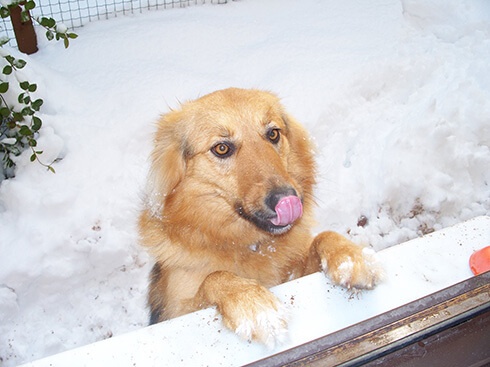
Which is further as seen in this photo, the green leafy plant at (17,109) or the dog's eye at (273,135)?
the green leafy plant at (17,109)

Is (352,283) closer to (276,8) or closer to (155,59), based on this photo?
(155,59)

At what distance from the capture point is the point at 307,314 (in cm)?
150

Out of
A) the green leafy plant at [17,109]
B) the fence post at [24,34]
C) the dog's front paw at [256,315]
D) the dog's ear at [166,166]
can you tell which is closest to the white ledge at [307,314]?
the dog's front paw at [256,315]

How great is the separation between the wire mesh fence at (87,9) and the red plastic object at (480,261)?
12.2 ft

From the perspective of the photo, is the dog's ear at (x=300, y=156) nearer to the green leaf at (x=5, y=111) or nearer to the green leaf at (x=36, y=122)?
the green leaf at (x=36, y=122)

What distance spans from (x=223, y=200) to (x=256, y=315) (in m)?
0.78

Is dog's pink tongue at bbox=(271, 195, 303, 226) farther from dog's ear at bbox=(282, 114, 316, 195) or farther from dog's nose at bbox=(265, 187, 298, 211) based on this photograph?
dog's ear at bbox=(282, 114, 316, 195)

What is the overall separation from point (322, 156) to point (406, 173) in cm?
58

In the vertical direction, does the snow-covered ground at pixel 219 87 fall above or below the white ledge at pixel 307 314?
below

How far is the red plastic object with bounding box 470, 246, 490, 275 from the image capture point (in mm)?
1560

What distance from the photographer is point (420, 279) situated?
1.57 meters

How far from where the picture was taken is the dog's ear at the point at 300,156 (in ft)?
7.84

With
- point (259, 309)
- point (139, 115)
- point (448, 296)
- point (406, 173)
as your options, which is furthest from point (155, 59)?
point (448, 296)

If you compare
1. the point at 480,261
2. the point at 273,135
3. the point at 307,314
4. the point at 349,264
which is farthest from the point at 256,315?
the point at 273,135
